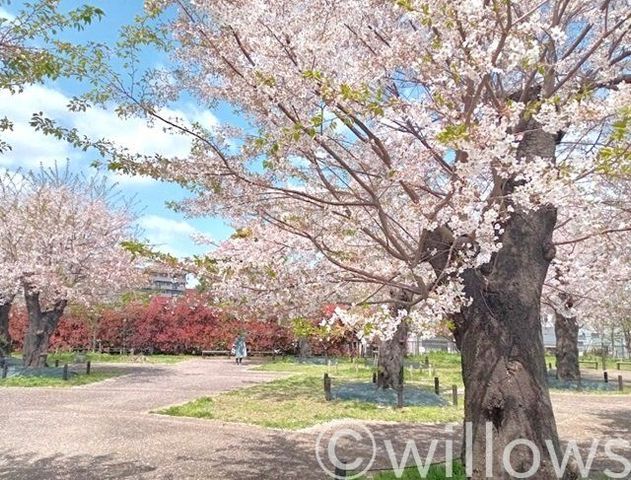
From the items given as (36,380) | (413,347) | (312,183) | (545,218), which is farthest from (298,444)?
(413,347)

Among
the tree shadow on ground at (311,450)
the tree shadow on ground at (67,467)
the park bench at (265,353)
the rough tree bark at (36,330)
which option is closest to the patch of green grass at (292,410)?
the tree shadow on ground at (311,450)

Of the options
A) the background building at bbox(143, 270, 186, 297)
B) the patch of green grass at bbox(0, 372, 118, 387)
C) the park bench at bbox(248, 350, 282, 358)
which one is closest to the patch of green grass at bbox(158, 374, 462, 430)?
the background building at bbox(143, 270, 186, 297)

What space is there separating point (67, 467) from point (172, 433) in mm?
2373

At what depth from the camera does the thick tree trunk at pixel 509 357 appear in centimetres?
500

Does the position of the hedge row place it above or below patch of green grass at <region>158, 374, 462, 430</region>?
above

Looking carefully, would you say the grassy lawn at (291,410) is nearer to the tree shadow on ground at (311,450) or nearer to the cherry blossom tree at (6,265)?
the tree shadow on ground at (311,450)

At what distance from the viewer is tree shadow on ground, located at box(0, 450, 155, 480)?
6.49m

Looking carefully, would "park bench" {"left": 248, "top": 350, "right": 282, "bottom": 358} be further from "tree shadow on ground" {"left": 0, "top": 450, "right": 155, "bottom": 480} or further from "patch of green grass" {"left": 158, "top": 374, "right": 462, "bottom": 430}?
"tree shadow on ground" {"left": 0, "top": 450, "right": 155, "bottom": 480}

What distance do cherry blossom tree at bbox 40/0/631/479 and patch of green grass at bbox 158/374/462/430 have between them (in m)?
5.81

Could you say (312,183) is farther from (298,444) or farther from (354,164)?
(298,444)

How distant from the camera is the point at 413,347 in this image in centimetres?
3991

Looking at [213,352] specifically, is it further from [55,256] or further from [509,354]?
[509,354]

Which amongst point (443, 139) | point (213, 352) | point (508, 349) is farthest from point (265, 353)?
point (443, 139)

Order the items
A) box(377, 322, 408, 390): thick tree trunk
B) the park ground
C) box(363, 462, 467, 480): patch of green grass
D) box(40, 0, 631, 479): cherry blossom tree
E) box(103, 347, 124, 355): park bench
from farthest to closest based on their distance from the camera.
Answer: box(103, 347, 124, 355): park bench → box(377, 322, 408, 390): thick tree trunk → the park ground → box(363, 462, 467, 480): patch of green grass → box(40, 0, 631, 479): cherry blossom tree
